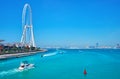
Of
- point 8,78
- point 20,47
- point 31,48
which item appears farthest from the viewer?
point 31,48

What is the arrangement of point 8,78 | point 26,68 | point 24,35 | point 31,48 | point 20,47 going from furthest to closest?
point 31,48 → point 20,47 → point 24,35 → point 26,68 → point 8,78

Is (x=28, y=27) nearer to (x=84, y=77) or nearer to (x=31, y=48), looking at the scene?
(x=31, y=48)

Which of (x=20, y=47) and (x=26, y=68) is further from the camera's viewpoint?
(x=20, y=47)

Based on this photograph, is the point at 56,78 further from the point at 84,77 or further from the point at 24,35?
the point at 24,35

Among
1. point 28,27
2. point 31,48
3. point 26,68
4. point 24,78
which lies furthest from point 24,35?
point 24,78

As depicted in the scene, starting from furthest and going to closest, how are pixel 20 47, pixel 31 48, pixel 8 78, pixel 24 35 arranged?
pixel 31 48, pixel 20 47, pixel 24 35, pixel 8 78

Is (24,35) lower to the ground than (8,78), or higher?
higher

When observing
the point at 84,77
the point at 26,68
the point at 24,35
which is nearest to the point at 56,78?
the point at 84,77

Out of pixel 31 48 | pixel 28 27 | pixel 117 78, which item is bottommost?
pixel 117 78

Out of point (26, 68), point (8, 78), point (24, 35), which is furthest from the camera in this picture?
point (24, 35)
